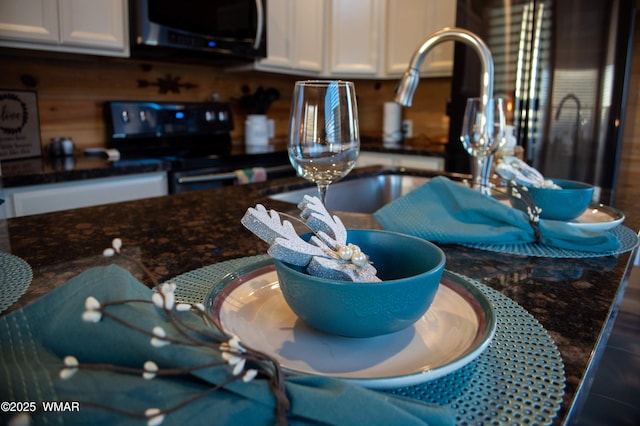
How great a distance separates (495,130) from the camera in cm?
98

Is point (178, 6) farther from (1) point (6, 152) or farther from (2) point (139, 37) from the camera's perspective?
(1) point (6, 152)

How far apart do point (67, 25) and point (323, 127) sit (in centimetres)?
190

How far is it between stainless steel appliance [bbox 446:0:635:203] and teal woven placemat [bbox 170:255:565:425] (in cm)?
212

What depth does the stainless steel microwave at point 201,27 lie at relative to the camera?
2.12m

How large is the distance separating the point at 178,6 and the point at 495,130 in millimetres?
1813

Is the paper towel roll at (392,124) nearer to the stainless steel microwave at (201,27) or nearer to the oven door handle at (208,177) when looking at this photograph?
the stainless steel microwave at (201,27)

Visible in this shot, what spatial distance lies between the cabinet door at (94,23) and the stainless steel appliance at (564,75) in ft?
6.01

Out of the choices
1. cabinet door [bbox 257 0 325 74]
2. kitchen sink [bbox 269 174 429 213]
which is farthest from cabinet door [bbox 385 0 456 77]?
kitchen sink [bbox 269 174 429 213]

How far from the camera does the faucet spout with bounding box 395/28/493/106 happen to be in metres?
0.94

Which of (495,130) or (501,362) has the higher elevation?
(495,130)

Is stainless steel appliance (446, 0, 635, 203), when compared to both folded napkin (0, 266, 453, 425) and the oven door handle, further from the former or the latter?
folded napkin (0, 266, 453, 425)

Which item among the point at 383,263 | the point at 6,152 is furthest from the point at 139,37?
the point at 383,263

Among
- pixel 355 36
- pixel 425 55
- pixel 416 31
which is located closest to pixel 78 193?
pixel 425 55

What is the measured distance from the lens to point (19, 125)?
2.06m
